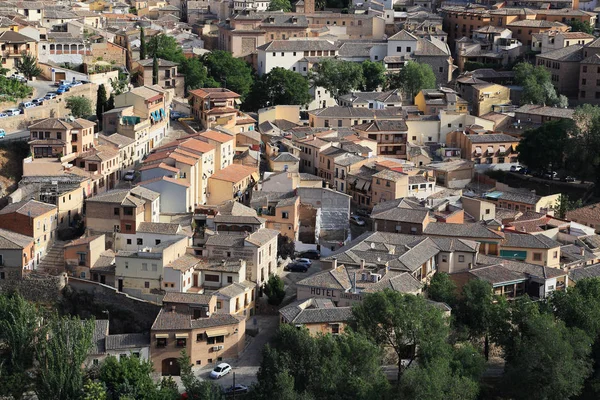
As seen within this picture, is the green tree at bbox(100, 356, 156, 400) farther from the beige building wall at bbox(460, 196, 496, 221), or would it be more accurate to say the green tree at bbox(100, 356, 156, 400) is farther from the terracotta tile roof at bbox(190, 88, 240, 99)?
the terracotta tile roof at bbox(190, 88, 240, 99)

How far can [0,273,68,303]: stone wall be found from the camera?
29.7 meters

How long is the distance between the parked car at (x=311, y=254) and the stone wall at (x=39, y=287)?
20.7ft

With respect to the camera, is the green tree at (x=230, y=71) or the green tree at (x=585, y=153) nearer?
the green tree at (x=585, y=153)

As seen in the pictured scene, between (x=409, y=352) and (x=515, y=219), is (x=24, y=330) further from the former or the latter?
(x=515, y=219)

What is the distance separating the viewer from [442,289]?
97.3ft

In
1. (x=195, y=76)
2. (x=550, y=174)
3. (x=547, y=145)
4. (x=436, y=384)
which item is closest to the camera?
(x=436, y=384)

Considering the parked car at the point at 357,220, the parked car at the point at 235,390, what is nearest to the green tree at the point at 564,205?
the parked car at the point at 357,220

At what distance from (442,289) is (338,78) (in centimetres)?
1603

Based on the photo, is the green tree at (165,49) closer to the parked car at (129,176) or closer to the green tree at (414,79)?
the green tree at (414,79)

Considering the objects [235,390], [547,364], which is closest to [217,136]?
[235,390]

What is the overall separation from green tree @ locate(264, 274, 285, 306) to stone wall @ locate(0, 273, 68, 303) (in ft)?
15.0

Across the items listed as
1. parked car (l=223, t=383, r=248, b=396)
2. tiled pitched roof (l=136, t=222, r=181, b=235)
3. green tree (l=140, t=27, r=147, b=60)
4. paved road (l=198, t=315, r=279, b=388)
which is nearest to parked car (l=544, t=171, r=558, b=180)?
paved road (l=198, t=315, r=279, b=388)

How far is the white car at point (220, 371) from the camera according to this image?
2734 centimetres

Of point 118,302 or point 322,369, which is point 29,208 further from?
point 322,369
